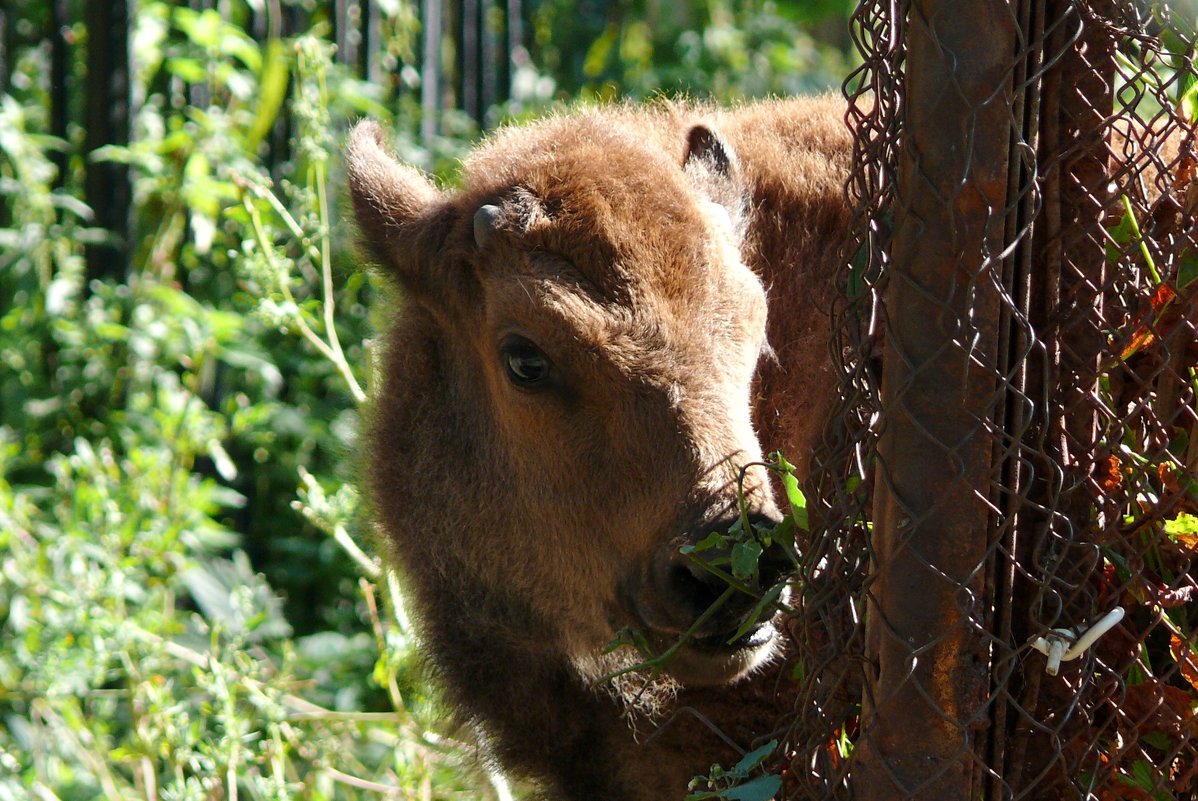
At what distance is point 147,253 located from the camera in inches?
255

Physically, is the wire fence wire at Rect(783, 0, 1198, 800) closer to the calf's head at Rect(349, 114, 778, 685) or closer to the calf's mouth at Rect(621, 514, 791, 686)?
the calf's mouth at Rect(621, 514, 791, 686)

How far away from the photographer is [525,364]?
3451mm

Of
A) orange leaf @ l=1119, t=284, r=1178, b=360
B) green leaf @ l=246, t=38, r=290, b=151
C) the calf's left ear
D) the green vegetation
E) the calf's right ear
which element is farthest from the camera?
green leaf @ l=246, t=38, r=290, b=151

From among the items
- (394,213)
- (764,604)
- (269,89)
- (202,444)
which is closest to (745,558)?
(764,604)

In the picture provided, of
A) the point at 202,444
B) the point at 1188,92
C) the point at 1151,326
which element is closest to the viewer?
the point at 1151,326

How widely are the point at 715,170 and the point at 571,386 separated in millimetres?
879

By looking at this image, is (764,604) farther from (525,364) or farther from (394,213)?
(394,213)

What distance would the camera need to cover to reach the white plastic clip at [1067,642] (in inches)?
83.3

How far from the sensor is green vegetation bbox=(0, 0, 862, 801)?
185 inches

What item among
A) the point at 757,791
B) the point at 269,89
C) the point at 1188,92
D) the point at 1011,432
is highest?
the point at 1188,92

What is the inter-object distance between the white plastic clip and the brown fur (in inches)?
35.6

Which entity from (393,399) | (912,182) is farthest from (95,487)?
(912,182)

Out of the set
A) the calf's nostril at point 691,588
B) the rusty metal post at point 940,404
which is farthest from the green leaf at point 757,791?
the calf's nostril at point 691,588

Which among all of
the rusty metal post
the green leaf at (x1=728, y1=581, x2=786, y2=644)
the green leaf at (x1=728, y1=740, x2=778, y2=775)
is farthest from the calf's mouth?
the rusty metal post
